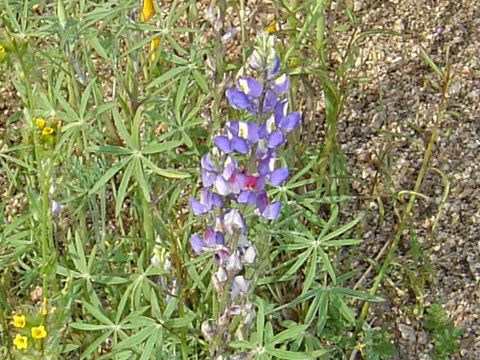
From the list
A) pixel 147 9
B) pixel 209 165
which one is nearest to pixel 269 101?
pixel 209 165

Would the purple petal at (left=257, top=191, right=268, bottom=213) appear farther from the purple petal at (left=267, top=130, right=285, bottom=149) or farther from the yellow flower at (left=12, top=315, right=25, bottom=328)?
the yellow flower at (left=12, top=315, right=25, bottom=328)

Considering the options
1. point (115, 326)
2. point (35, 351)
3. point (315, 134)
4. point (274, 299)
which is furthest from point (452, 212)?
point (35, 351)

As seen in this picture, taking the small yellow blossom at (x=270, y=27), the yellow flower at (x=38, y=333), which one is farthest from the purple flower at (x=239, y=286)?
the small yellow blossom at (x=270, y=27)

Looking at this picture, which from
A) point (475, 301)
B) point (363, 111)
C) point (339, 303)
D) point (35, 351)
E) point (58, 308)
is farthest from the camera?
point (363, 111)

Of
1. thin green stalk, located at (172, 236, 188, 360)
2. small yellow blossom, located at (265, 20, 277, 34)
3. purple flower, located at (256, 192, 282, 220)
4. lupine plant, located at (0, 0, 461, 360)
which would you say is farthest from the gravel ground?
purple flower, located at (256, 192, 282, 220)

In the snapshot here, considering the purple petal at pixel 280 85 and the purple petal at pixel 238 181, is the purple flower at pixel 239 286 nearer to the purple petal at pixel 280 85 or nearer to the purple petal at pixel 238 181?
the purple petal at pixel 238 181

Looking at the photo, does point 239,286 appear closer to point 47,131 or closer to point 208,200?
point 208,200

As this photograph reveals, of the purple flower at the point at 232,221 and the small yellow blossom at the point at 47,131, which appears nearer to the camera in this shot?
the purple flower at the point at 232,221

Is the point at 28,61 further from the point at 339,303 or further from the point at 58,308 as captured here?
the point at 339,303
